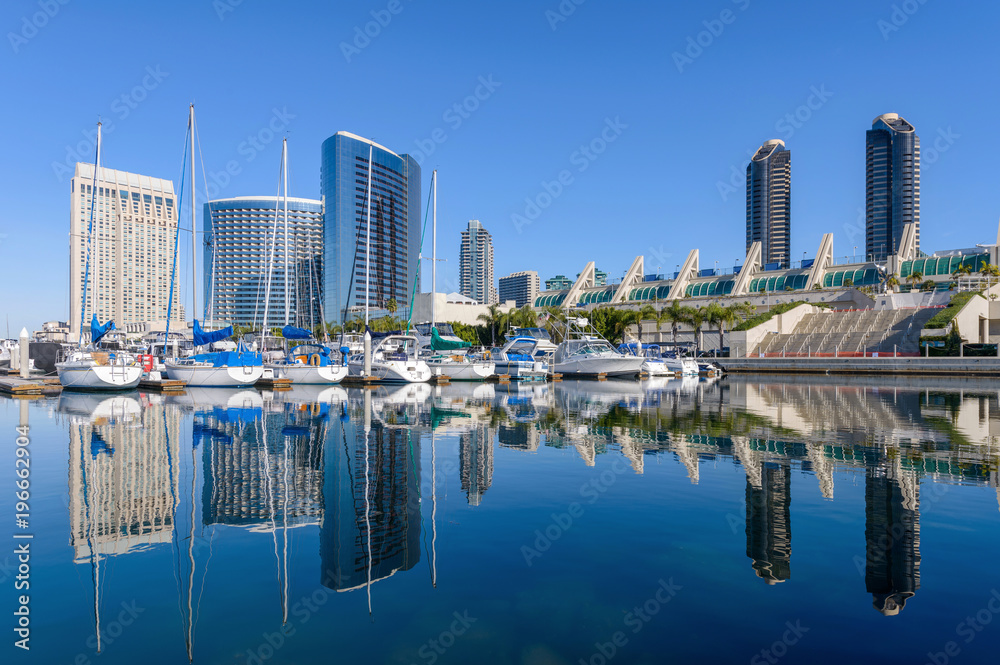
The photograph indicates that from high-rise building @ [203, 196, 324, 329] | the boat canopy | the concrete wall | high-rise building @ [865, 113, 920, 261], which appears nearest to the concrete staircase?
the concrete wall

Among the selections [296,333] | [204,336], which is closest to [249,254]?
[296,333]

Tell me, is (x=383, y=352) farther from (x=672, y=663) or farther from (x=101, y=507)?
(x=672, y=663)

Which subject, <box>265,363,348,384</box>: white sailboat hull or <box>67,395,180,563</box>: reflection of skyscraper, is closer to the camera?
<box>67,395,180,563</box>: reflection of skyscraper

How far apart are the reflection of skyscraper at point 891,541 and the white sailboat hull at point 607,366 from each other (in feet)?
139

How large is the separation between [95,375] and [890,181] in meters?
220

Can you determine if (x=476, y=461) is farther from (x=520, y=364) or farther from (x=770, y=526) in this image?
(x=520, y=364)

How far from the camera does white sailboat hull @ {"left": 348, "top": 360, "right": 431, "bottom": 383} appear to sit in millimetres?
43906

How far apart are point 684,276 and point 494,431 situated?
99073 millimetres

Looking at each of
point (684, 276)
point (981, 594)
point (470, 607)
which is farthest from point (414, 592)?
point (684, 276)

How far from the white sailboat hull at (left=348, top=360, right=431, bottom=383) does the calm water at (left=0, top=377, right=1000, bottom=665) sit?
84.2 ft

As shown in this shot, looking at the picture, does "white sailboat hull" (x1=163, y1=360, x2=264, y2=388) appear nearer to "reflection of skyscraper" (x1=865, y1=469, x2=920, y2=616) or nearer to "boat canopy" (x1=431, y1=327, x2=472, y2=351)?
"boat canopy" (x1=431, y1=327, x2=472, y2=351)

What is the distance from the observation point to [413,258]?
154 metres

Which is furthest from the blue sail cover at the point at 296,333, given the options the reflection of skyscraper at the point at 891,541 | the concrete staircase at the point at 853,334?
the concrete staircase at the point at 853,334

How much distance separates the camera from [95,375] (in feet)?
117
